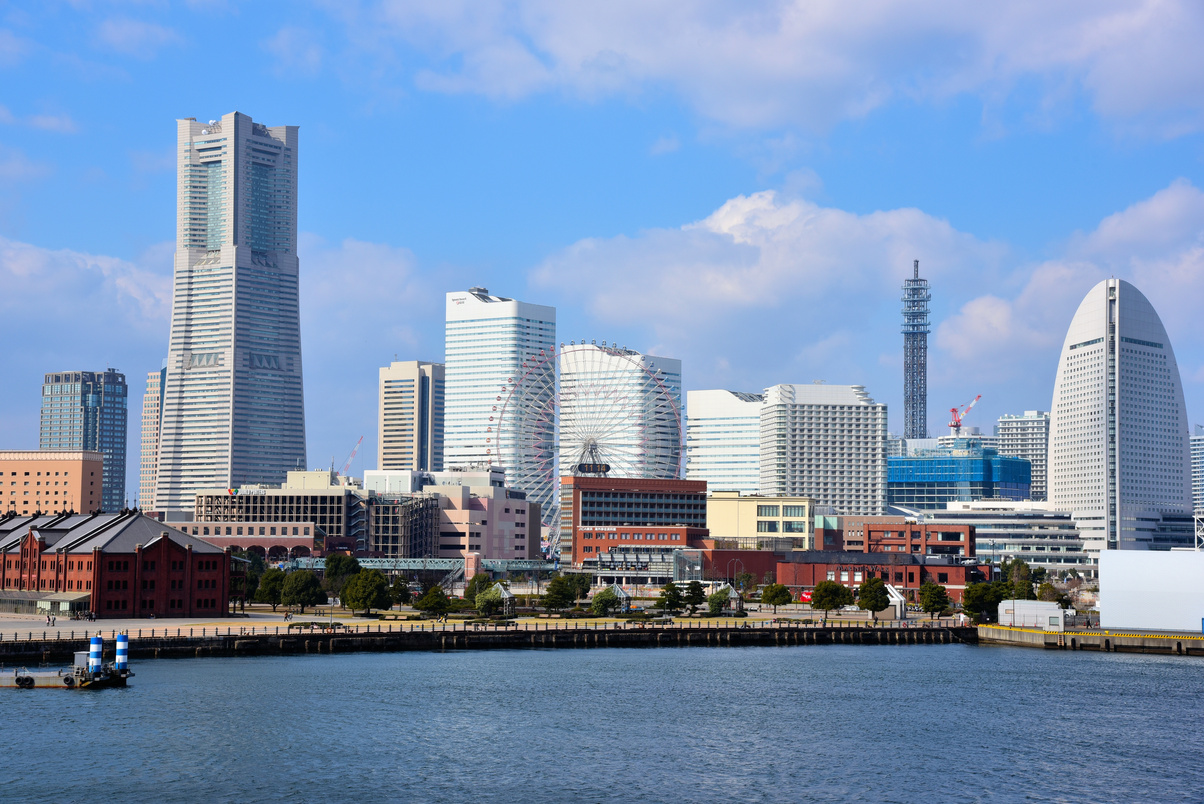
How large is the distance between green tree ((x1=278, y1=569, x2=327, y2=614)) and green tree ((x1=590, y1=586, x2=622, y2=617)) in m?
36.5

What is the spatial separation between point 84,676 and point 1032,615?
4364 inches

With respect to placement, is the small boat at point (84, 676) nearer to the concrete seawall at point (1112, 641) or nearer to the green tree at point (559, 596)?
the green tree at point (559, 596)

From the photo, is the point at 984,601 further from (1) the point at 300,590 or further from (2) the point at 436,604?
(1) the point at 300,590

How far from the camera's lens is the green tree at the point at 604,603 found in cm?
18350

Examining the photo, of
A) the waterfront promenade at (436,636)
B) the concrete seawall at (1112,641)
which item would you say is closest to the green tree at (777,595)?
the waterfront promenade at (436,636)

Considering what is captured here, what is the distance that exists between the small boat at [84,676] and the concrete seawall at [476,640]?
1241 cm

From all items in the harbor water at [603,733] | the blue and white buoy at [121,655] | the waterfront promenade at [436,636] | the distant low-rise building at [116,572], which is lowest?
the harbor water at [603,733]

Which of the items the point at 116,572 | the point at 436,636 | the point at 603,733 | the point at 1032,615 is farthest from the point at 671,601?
the point at 603,733

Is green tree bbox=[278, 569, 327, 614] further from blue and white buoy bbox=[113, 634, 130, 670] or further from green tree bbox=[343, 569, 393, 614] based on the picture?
blue and white buoy bbox=[113, 634, 130, 670]

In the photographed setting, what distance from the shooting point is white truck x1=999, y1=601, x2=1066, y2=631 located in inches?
6329

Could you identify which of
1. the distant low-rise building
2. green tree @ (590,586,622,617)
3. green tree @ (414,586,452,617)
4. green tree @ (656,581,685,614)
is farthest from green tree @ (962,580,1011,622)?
the distant low-rise building

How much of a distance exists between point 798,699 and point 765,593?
277 feet

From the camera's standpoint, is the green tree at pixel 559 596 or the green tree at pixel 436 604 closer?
the green tree at pixel 436 604

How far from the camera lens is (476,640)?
148m
